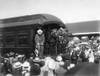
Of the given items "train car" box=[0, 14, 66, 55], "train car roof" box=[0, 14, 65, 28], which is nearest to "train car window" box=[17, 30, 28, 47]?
"train car" box=[0, 14, 66, 55]

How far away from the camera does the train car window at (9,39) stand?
252cm

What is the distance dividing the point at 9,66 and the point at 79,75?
869mm

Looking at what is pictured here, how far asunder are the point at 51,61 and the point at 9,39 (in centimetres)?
98

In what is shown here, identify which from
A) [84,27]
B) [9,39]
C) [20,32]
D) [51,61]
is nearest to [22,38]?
[20,32]

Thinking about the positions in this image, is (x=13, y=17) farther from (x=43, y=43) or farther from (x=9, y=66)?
Result: (x=9, y=66)

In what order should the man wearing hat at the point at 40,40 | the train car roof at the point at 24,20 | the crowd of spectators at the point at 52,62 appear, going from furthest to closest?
the train car roof at the point at 24,20 → the man wearing hat at the point at 40,40 → the crowd of spectators at the point at 52,62

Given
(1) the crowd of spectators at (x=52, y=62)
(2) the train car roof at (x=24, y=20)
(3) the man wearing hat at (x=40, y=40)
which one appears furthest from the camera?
(2) the train car roof at (x=24, y=20)

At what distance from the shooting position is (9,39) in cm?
259

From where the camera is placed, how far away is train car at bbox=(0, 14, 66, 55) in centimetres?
252

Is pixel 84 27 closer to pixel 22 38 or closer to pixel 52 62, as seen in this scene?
pixel 22 38

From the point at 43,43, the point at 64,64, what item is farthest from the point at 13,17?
the point at 64,64

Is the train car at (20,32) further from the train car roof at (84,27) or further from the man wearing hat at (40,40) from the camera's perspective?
the train car roof at (84,27)

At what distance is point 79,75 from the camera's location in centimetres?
186

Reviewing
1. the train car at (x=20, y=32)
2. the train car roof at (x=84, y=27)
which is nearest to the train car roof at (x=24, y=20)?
the train car at (x=20, y=32)
